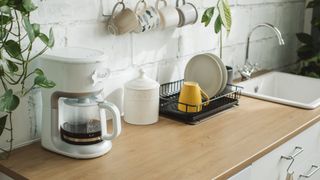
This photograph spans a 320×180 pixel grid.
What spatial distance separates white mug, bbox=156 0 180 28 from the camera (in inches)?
72.9

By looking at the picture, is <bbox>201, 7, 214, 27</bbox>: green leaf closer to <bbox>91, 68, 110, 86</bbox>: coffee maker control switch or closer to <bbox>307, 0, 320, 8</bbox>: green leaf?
<bbox>91, 68, 110, 86</bbox>: coffee maker control switch

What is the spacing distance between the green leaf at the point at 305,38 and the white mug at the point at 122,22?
5.69ft

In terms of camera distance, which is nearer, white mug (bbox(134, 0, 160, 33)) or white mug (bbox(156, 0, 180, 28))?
white mug (bbox(134, 0, 160, 33))

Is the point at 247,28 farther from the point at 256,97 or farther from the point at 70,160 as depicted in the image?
the point at 70,160

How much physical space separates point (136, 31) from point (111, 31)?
11 centimetres

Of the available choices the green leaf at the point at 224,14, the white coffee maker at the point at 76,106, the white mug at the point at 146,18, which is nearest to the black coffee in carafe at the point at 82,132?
the white coffee maker at the point at 76,106

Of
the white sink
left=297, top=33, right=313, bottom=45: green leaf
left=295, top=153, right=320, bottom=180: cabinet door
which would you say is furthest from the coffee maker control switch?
left=297, top=33, right=313, bottom=45: green leaf

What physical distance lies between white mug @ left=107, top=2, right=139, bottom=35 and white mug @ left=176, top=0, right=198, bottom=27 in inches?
13.3

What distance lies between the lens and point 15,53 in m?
1.17

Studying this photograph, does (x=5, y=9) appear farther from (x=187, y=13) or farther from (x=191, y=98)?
(x=187, y=13)


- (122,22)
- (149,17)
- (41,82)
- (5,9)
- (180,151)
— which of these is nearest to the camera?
(5,9)

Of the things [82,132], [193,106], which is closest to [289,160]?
[193,106]

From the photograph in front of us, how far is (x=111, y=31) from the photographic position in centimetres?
169

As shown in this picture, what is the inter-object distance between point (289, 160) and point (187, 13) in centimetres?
80
